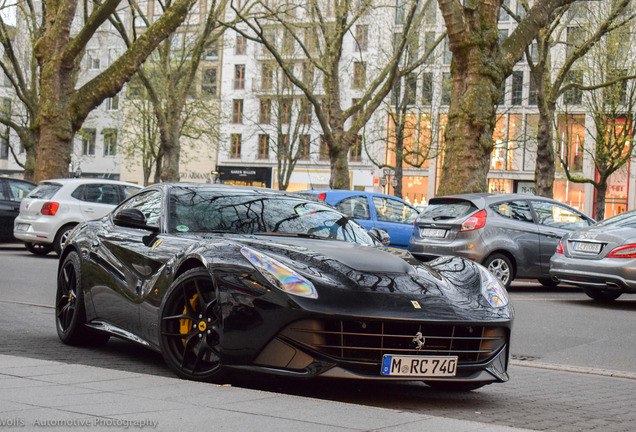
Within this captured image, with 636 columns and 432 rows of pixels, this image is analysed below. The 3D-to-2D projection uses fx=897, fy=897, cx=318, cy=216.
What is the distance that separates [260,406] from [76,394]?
943 millimetres

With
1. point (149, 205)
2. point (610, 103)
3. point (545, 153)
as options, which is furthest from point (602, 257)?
point (610, 103)

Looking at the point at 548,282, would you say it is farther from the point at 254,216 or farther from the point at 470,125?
the point at 254,216

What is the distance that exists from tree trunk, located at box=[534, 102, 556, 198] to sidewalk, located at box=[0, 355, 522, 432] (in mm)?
26254

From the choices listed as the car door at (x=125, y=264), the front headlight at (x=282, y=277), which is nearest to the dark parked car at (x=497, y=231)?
the car door at (x=125, y=264)

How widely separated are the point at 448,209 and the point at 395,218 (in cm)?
421

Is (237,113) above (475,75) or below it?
above

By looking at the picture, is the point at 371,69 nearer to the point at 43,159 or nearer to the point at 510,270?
the point at 43,159

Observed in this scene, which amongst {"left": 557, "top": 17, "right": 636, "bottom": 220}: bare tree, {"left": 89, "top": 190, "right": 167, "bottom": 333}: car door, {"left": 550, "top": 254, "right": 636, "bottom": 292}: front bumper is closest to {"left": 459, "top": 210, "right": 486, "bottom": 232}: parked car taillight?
{"left": 550, "top": 254, "right": 636, "bottom": 292}: front bumper

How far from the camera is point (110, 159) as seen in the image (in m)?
78.9

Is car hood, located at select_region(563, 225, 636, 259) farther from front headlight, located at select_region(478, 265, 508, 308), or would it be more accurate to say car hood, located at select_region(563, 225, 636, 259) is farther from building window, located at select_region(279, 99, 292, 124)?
building window, located at select_region(279, 99, 292, 124)

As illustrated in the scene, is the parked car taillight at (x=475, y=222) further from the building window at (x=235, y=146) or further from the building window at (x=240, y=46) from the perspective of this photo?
the building window at (x=240, y=46)

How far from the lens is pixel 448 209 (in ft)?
51.8

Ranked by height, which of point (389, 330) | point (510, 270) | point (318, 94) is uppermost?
point (318, 94)

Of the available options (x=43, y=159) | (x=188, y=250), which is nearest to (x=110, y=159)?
(x=43, y=159)
